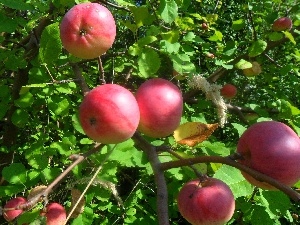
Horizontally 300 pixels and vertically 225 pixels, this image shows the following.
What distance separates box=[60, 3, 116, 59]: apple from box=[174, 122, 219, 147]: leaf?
0.35 metres

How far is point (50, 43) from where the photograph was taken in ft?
4.45

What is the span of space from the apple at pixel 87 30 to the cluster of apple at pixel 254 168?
0.49m

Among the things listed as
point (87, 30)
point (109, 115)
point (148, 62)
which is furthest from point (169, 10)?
point (109, 115)

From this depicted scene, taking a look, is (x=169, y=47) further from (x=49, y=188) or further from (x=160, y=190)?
(x=49, y=188)

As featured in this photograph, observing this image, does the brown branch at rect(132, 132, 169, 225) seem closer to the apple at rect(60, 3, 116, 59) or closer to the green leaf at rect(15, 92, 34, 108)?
the apple at rect(60, 3, 116, 59)

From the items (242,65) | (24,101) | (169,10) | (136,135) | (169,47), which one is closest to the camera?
(136,135)

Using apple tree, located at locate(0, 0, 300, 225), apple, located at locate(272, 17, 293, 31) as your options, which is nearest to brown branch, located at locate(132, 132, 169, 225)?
apple tree, located at locate(0, 0, 300, 225)

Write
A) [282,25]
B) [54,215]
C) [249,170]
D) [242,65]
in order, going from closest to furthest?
1. [249,170]
2. [54,215]
3. [242,65]
4. [282,25]

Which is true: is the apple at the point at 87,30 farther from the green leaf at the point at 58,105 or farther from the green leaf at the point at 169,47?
the green leaf at the point at 58,105

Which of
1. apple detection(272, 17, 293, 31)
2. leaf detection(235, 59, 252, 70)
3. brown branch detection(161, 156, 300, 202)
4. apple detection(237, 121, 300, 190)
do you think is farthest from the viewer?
apple detection(272, 17, 293, 31)

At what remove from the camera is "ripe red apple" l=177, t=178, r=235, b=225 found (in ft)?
3.51

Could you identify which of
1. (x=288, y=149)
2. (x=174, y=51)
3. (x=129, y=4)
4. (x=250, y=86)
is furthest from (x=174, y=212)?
(x=250, y=86)

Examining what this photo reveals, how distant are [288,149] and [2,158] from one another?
206cm

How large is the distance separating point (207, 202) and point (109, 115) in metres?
0.34
